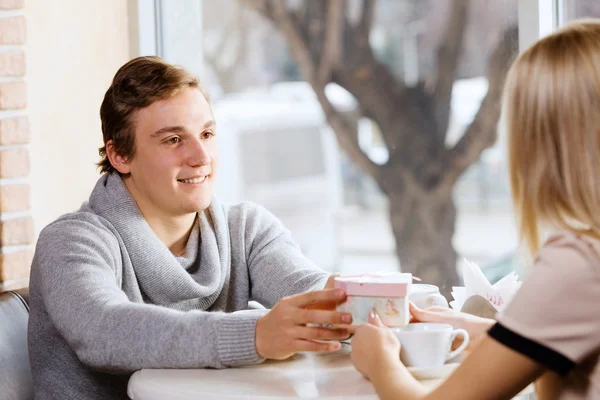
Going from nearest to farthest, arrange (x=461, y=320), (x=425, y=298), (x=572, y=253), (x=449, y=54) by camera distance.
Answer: (x=572, y=253)
(x=461, y=320)
(x=425, y=298)
(x=449, y=54)

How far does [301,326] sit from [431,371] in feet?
0.77

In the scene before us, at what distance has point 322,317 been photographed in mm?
1429

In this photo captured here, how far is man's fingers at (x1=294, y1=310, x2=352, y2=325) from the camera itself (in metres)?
1.43

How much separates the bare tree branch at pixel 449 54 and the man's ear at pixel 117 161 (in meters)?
1.83

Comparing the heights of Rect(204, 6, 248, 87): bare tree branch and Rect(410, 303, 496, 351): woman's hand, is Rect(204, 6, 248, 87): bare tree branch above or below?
above

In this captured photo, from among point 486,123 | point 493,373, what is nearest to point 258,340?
point 493,373

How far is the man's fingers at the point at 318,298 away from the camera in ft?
4.72

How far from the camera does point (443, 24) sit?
350 cm

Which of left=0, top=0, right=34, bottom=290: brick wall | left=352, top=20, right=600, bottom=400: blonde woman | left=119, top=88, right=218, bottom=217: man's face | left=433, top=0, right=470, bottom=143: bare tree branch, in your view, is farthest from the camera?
left=433, top=0, right=470, bottom=143: bare tree branch

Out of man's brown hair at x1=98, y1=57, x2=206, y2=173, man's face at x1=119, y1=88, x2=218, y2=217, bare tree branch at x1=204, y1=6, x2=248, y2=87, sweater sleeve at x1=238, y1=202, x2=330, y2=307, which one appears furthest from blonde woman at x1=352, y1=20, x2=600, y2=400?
bare tree branch at x1=204, y1=6, x2=248, y2=87

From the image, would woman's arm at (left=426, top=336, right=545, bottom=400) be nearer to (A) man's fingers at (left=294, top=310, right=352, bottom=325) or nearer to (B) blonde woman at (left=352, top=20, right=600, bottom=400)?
(B) blonde woman at (left=352, top=20, right=600, bottom=400)

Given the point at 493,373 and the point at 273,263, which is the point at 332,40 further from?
the point at 493,373

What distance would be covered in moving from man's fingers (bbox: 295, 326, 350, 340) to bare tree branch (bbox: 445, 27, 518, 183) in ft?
5.37

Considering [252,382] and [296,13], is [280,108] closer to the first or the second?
[296,13]
